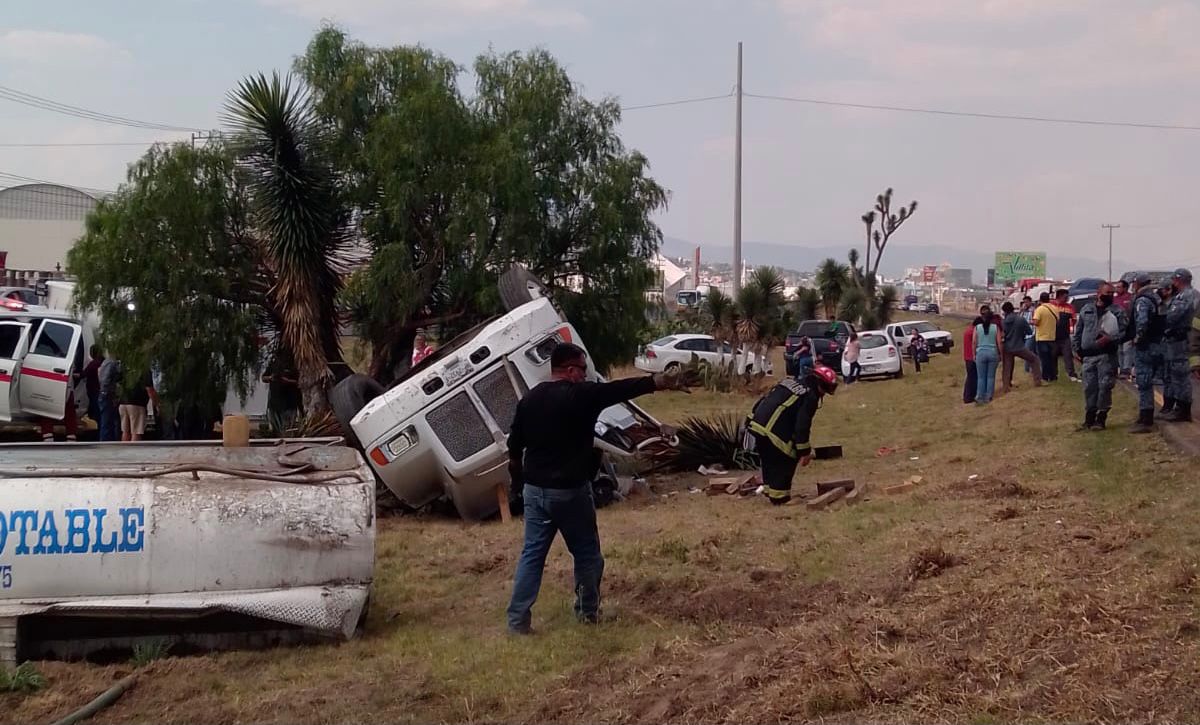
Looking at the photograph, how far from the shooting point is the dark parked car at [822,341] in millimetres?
31150

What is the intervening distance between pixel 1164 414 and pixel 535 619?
8.46 metres

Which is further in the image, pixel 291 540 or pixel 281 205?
pixel 281 205

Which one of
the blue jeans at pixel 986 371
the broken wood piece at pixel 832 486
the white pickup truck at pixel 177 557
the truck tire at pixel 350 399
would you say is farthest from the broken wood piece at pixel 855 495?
the blue jeans at pixel 986 371

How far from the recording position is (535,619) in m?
7.35

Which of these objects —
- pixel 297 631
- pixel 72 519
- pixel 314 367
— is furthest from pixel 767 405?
pixel 314 367

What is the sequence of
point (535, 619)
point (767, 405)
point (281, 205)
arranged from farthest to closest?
point (281, 205)
point (767, 405)
point (535, 619)

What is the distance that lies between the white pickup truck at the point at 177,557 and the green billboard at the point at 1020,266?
113728mm

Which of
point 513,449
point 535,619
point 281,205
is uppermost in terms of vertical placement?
point 281,205

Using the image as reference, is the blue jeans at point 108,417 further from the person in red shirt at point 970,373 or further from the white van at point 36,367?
the person in red shirt at point 970,373

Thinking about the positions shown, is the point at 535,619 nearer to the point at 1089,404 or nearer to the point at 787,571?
the point at 787,571

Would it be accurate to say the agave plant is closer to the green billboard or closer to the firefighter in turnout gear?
the firefighter in turnout gear

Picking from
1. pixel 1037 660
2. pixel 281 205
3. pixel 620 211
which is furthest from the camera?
pixel 620 211

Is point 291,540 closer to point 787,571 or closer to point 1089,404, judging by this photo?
point 787,571

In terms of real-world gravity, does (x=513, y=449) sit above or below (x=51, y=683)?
above
